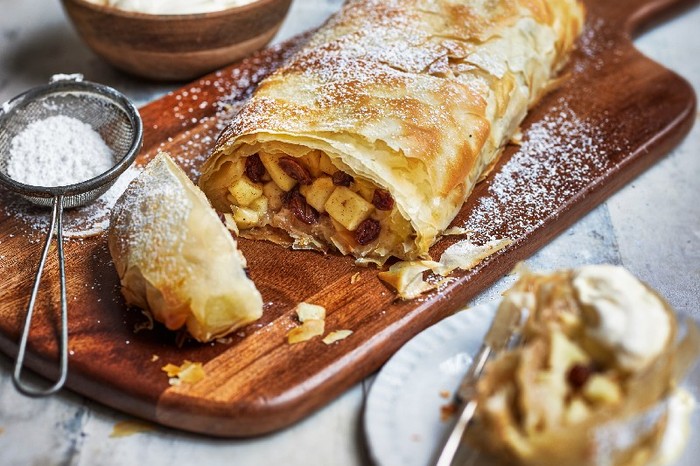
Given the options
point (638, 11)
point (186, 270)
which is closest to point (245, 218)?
point (186, 270)

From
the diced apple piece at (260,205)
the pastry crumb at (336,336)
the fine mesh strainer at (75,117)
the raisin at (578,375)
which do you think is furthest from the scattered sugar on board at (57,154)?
the raisin at (578,375)

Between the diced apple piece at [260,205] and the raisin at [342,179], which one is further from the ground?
the raisin at [342,179]

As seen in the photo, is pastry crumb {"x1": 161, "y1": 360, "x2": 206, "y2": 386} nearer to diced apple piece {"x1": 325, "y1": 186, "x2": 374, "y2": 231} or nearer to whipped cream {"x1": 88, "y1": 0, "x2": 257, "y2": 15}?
diced apple piece {"x1": 325, "y1": 186, "x2": 374, "y2": 231}

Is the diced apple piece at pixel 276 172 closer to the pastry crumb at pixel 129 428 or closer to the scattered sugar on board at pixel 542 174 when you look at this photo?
the scattered sugar on board at pixel 542 174

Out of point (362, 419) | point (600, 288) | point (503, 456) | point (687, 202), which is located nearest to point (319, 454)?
point (362, 419)

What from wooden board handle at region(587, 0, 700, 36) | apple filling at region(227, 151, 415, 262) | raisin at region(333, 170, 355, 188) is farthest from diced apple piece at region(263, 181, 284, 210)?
wooden board handle at region(587, 0, 700, 36)

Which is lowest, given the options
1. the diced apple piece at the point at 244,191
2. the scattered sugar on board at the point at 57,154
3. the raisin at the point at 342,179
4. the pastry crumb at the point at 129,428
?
the pastry crumb at the point at 129,428
